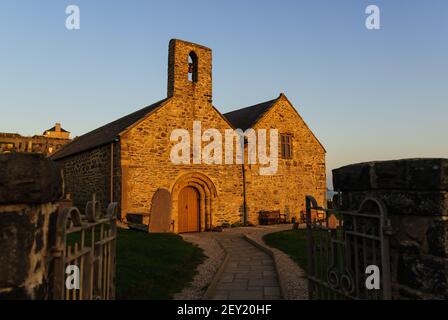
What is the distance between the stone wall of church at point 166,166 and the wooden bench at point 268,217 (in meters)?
1.44

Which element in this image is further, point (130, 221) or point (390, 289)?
point (130, 221)

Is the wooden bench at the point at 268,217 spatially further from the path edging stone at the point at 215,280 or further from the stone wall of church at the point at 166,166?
the path edging stone at the point at 215,280

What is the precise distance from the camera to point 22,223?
235 cm

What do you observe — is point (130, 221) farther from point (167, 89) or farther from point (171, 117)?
point (167, 89)

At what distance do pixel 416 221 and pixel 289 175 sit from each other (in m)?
19.4

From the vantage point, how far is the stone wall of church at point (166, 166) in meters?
16.3

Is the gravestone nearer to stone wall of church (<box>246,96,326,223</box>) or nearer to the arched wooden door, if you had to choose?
the arched wooden door

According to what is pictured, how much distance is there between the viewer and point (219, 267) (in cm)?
926

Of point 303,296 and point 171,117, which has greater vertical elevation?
point 171,117

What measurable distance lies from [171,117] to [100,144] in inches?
155

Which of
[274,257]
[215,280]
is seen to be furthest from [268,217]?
[215,280]

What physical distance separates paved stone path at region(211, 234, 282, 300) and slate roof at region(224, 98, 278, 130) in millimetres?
11388

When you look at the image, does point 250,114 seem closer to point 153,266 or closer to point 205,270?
point 205,270

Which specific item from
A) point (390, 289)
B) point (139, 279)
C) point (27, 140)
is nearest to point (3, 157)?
point (390, 289)
